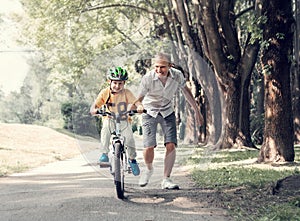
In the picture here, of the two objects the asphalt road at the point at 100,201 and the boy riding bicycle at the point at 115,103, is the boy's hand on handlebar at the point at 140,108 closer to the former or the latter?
the boy riding bicycle at the point at 115,103

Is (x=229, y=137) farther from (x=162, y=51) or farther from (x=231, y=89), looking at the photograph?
(x=162, y=51)

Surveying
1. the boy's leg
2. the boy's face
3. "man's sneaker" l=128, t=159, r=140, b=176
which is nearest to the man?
"man's sneaker" l=128, t=159, r=140, b=176

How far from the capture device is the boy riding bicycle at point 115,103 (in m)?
7.28

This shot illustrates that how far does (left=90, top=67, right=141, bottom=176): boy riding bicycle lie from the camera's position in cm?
728

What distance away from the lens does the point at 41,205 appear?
7.61 m

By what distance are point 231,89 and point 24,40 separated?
71.7 ft

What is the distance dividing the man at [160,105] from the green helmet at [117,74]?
11.6 inches

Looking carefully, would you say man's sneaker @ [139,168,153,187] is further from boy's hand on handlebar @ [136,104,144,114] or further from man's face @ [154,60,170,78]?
man's face @ [154,60,170,78]

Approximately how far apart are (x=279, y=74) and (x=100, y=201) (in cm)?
681

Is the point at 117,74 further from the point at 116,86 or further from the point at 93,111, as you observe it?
the point at 93,111

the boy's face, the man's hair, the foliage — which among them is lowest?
the foliage

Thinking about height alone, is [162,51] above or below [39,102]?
below

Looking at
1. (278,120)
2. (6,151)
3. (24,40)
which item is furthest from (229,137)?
(24,40)

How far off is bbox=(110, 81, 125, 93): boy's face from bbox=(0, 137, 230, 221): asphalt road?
1119mm
